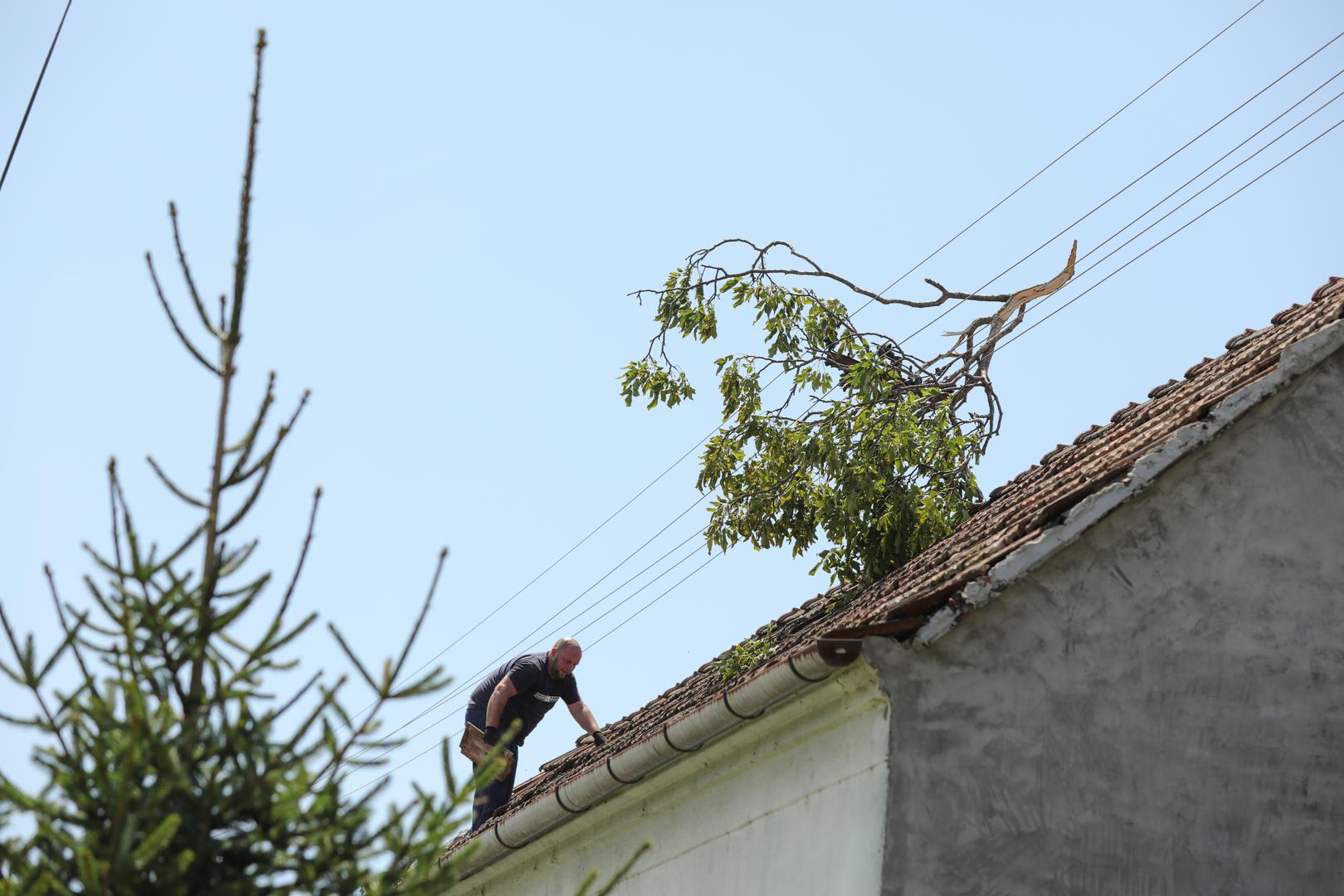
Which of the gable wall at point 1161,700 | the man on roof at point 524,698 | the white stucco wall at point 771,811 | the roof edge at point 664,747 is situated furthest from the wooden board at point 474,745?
the gable wall at point 1161,700

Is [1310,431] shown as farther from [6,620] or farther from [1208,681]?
[6,620]

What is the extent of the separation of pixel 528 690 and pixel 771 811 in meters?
4.58

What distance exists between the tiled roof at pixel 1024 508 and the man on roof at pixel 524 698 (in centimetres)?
21

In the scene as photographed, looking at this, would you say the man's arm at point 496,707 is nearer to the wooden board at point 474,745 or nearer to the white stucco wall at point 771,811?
the wooden board at point 474,745

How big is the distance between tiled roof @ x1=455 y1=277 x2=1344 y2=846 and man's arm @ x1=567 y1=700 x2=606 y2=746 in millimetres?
174

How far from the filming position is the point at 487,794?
1153 centimetres

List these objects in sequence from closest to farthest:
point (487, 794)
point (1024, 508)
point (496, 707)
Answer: point (1024, 508) → point (496, 707) → point (487, 794)

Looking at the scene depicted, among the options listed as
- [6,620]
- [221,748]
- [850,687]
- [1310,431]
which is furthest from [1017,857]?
[6,620]

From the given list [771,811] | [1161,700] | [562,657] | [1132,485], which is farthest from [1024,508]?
[562,657]

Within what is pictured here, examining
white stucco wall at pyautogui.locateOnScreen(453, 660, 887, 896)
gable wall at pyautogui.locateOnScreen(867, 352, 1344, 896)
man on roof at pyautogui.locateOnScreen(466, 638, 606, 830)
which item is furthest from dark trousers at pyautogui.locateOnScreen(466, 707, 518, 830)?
gable wall at pyautogui.locateOnScreen(867, 352, 1344, 896)

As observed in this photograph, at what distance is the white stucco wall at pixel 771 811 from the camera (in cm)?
654

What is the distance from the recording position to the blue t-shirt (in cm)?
1150

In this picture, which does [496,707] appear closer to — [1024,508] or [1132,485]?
[1024,508]

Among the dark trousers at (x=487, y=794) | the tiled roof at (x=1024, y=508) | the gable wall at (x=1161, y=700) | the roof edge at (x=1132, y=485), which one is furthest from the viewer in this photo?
the dark trousers at (x=487, y=794)
